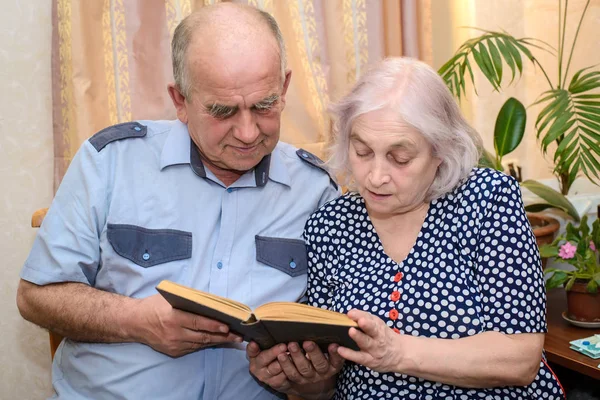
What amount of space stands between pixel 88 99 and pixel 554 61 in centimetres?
191

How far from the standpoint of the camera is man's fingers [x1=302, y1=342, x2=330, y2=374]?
135cm

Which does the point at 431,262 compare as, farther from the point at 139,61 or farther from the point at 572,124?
the point at 139,61

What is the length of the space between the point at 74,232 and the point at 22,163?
793 millimetres

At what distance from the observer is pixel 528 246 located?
4.60 ft

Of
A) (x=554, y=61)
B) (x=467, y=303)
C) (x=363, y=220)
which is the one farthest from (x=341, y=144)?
(x=554, y=61)

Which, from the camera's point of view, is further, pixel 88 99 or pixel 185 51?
pixel 88 99

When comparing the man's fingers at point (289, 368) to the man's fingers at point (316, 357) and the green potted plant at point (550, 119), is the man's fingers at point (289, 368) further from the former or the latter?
the green potted plant at point (550, 119)

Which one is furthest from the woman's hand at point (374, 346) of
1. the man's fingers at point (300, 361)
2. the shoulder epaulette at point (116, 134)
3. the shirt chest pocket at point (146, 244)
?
the shoulder epaulette at point (116, 134)

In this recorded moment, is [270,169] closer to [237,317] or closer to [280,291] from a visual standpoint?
[280,291]

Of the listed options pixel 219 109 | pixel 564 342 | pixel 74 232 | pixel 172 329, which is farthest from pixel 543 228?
pixel 74 232

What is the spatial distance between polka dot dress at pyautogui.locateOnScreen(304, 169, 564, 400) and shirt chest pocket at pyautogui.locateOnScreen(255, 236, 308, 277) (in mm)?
107

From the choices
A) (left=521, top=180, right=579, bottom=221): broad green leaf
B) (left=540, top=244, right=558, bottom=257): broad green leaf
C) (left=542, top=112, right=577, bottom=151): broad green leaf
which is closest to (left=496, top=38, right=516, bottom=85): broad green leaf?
(left=542, top=112, right=577, bottom=151): broad green leaf

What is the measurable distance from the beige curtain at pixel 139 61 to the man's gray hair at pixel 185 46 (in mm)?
625

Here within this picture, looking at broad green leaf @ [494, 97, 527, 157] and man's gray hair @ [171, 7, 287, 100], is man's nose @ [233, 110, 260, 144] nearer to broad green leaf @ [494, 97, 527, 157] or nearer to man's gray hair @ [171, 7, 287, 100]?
man's gray hair @ [171, 7, 287, 100]
